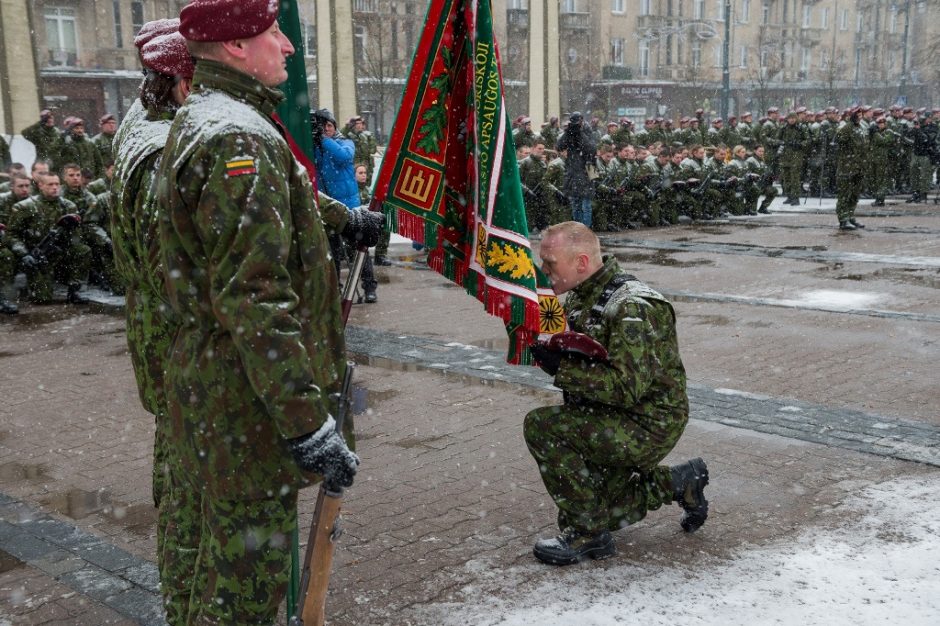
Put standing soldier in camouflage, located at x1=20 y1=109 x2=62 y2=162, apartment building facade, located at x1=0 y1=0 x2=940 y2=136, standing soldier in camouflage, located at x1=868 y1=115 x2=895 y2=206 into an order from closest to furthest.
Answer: standing soldier in camouflage, located at x1=20 y1=109 x2=62 y2=162, standing soldier in camouflage, located at x1=868 y1=115 x2=895 y2=206, apartment building facade, located at x1=0 y1=0 x2=940 y2=136

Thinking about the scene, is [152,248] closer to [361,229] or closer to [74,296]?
[361,229]

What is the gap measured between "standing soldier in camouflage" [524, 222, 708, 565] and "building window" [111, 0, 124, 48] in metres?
37.9

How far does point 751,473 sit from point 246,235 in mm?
3720

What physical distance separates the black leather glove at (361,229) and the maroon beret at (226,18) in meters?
0.95

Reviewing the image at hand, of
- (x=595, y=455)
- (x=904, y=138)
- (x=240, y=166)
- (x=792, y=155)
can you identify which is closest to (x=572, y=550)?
(x=595, y=455)

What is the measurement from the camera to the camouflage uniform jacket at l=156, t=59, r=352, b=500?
2.36 metres

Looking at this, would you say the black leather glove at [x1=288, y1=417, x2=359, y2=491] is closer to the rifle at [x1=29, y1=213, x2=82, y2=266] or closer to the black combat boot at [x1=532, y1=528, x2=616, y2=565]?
the black combat boot at [x1=532, y1=528, x2=616, y2=565]

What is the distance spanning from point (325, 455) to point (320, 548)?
499 millimetres

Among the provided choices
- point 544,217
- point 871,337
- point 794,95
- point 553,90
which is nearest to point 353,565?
point 871,337

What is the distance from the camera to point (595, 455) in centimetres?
412

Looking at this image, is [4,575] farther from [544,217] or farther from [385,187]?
[544,217]

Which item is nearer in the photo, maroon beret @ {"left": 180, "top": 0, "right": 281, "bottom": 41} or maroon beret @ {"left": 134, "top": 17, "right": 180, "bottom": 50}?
maroon beret @ {"left": 180, "top": 0, "right": 281, "bottom": 41}

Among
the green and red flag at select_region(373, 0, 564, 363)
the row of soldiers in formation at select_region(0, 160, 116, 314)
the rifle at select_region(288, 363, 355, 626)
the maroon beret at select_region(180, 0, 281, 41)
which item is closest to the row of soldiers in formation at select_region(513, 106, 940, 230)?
the row of soldiers in formation at select_region(0, 160, 116, 314)

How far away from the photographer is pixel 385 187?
12.0ft
